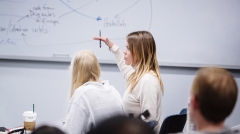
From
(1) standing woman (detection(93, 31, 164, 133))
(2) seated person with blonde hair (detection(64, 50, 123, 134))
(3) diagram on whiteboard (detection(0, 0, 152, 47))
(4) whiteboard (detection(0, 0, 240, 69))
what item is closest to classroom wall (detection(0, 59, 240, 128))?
(4) whiteboard (detection(0, 0, 240, 69))

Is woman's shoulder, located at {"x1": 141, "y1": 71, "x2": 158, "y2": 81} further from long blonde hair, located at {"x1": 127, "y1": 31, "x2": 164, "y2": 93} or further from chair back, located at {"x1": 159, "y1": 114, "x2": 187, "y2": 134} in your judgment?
chair back, located at {"x1": 159, "y1": 114, "x2": 187, "y2": 134}

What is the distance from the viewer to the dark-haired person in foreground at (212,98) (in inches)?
48.8

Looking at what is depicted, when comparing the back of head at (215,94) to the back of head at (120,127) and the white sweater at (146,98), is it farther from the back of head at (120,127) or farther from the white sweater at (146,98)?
the white sweater at (146,98)

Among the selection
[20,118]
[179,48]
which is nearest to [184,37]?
[179,48]

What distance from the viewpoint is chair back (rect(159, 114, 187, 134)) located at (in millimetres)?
2142

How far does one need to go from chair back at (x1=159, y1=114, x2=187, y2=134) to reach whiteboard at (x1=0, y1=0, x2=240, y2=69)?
3.45 ft

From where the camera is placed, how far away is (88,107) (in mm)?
2004

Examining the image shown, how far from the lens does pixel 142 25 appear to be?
3.16 meters

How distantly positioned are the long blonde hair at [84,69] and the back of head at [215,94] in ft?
3.37

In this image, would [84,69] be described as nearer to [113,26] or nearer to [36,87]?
[113,26]

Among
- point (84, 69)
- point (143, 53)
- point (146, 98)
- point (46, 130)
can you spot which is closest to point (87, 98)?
point (84, 69)

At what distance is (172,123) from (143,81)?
0.33 m

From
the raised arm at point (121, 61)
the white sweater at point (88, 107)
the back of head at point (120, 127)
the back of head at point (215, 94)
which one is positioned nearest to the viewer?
the back of head at point (120, 127)

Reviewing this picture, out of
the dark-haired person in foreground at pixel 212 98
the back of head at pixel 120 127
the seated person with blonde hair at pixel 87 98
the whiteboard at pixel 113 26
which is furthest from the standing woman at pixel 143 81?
the back of head at pixel 120 127
